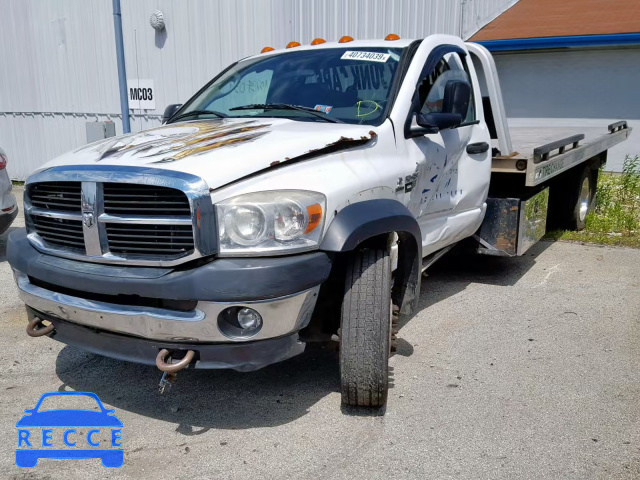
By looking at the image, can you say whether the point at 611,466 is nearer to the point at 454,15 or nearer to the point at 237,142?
the point at 237,142

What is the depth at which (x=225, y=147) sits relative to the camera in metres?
3.31

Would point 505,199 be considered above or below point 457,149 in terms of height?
below

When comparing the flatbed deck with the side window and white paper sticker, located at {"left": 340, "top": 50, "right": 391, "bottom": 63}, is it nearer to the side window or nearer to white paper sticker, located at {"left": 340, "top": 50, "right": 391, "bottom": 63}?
the side window

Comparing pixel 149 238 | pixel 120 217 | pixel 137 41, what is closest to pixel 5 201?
pixel 120 217

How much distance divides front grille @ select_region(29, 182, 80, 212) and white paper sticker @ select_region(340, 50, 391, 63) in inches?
80.6

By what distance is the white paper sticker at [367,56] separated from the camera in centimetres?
435

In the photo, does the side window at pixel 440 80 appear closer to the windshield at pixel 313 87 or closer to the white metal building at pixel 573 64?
the windshield at pixel 313 87

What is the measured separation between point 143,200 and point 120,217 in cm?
14

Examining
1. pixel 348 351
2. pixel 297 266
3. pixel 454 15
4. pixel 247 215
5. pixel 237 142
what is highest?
pixel 454 15

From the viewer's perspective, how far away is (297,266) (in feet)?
9.86

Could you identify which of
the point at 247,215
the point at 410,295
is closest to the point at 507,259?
the point at 410,295

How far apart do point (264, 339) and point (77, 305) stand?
0.95 metres

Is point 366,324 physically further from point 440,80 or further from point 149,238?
point 440,80

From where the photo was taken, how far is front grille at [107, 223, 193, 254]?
9.90ft
